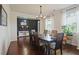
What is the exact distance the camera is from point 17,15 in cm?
177

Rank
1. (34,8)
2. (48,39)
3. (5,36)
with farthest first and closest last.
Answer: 1. (5,36)
2. (48,39)
3. (34,8)

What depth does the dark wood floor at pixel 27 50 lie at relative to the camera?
1706mm

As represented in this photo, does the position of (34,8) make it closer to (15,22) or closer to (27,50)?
(15,22)

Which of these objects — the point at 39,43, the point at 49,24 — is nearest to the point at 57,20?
the point at 49,24

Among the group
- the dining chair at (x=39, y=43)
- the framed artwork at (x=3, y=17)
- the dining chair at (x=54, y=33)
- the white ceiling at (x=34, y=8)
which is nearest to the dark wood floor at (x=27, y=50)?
the dining chair at (x=39, y=43)

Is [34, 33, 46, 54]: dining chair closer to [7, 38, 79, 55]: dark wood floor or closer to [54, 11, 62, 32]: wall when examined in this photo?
[7, 38, 79, 55]: dark wood floor

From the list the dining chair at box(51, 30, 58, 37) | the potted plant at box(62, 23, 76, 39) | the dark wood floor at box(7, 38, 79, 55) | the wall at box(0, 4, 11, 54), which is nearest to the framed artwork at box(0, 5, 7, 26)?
the wall at box(0, 4, 11, 54)

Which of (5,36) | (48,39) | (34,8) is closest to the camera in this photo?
(34,8)

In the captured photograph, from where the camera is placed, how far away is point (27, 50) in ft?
5.78

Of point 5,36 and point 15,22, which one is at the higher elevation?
point 15,22

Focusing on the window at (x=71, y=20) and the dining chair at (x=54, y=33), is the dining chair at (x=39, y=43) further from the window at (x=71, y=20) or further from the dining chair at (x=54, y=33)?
the window at (x=71, y=20)

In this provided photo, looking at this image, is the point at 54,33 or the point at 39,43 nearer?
the point at 54,33
